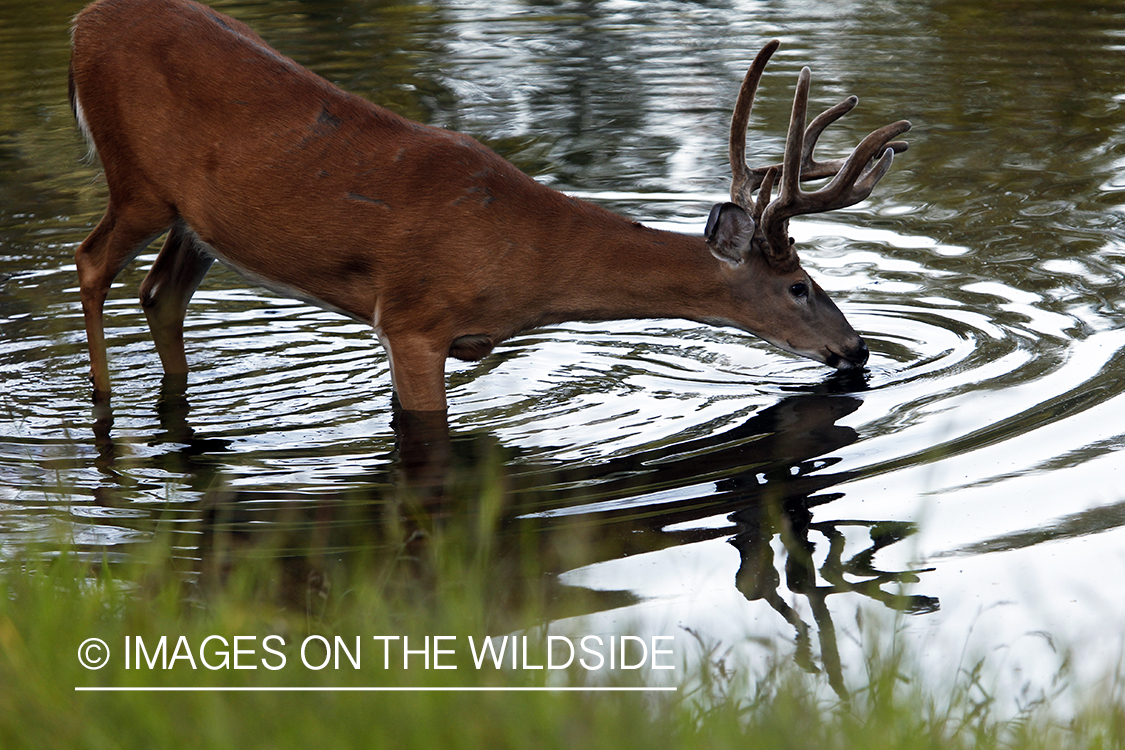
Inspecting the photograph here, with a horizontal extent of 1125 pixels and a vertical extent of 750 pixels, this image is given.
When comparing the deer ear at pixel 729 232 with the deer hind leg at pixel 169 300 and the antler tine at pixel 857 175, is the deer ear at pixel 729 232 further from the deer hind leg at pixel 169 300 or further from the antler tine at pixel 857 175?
the deer hind leg at pixel 169 300

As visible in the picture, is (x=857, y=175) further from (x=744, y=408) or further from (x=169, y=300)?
(x=169, y=300)

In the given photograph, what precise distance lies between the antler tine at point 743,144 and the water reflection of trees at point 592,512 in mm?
925

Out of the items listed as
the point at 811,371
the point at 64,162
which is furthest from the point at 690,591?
the point at 64,162

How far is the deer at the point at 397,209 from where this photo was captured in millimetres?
5391

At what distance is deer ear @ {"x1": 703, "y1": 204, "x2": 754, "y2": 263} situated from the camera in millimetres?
5398

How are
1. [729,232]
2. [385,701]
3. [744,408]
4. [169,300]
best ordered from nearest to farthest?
[385,701] < [729,232] < [744,408] < [169,300]

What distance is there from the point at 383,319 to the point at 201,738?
10.5ft

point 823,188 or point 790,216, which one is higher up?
point 823,188

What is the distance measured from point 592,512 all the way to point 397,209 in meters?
1.57

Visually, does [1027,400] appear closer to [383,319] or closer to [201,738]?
[383,319]

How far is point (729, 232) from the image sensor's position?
5.48 m

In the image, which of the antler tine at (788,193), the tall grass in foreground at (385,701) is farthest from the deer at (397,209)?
the tall grass in foreground at (385,701)

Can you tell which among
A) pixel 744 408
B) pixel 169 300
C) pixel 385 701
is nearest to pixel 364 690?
pixel 385 701

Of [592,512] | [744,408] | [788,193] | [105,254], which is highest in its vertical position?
[788,193]
